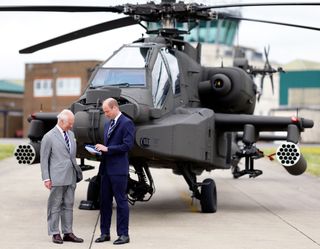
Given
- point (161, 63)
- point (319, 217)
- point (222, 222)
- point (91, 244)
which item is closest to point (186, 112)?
point (161, 63)

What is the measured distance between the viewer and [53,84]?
75812 millimetres

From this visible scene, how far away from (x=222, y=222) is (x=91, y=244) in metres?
3.08

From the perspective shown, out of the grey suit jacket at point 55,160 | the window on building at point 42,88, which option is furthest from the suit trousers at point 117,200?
the window on building at point 42,88

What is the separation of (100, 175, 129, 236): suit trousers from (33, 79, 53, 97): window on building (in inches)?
2693

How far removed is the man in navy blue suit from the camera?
8.94 metres

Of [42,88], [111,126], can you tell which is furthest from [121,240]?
[42,88]

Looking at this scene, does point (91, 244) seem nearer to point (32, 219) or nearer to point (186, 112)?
point (32, 219)

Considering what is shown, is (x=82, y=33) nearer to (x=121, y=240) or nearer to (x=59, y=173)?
(x=59, y=173)

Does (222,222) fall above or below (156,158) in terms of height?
below

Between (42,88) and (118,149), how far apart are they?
69411 mm

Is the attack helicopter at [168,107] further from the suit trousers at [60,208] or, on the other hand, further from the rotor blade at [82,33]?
the suit trousers at [60,208]

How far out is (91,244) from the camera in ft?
29.1

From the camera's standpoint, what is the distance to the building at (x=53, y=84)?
74.9m

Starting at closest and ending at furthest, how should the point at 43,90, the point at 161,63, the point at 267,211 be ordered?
the point at 161,63
the point at 267,211
the point at 43,90
